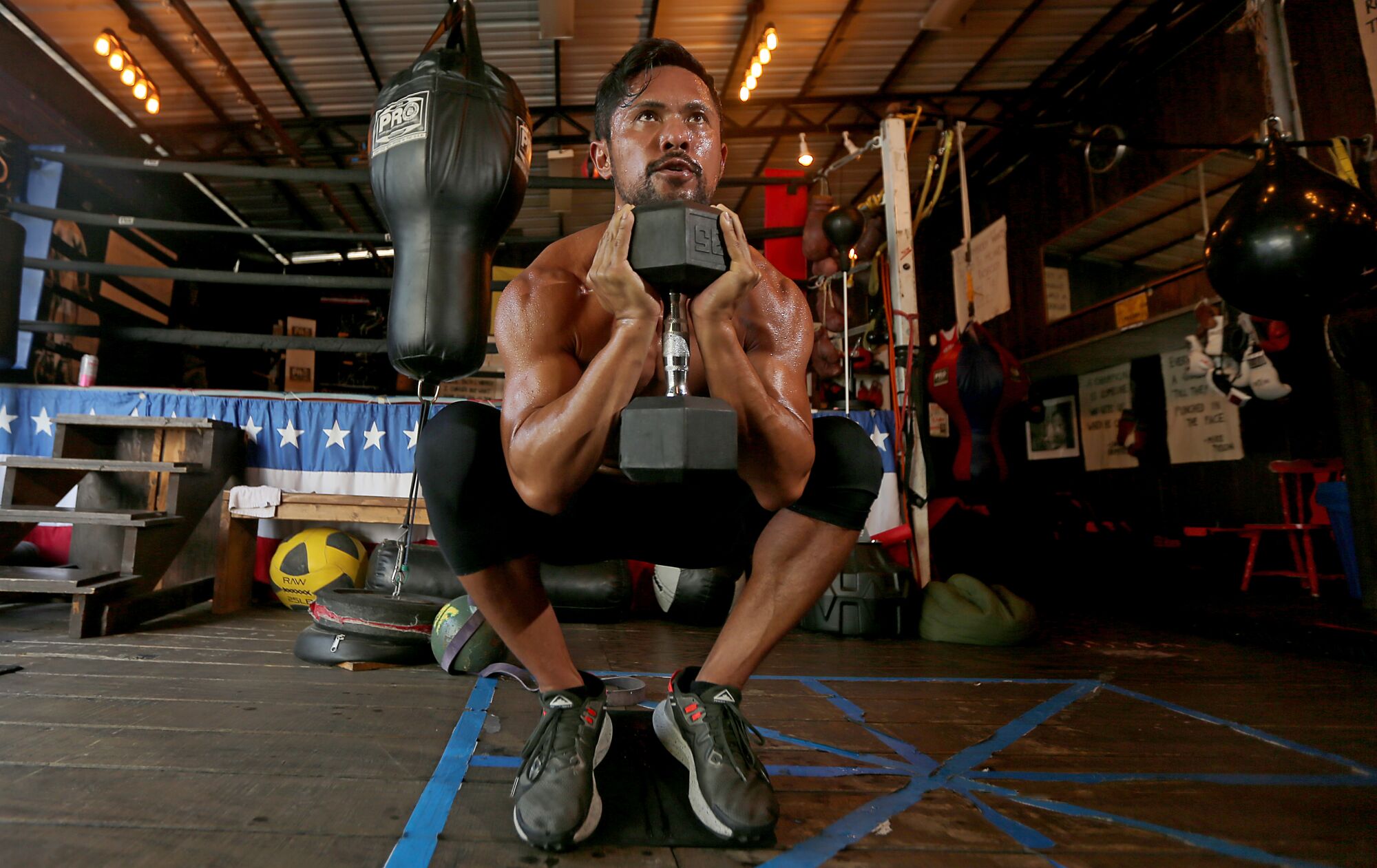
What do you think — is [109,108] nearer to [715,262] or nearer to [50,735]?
[50,735]

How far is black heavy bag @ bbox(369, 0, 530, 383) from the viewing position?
1.57 metres

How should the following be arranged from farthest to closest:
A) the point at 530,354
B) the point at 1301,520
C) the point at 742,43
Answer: the point at 742,43, the point at 1301,520, the point at 530,354

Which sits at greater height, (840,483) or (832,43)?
(832,43)

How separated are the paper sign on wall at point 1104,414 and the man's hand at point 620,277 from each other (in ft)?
22.9

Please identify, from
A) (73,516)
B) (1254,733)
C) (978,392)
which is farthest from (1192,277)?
(73,516)

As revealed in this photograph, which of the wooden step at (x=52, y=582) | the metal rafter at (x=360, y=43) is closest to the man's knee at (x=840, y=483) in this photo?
the wooden step at (x=52, y=582)

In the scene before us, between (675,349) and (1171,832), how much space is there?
95cm

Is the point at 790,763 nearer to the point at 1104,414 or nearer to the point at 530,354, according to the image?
the point at 530,354

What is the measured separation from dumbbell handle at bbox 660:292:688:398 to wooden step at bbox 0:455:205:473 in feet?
8.45

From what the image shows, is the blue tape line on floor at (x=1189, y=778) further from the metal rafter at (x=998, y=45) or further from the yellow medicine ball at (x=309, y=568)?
the metal rafter at (x=998, y=45)

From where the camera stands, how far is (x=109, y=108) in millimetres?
5785

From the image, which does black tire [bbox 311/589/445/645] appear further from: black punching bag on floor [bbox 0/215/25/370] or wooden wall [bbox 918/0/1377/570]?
wooden wall [bbox 918/0/1377/570]

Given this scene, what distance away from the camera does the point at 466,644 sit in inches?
72.4

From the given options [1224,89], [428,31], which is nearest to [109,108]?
[428,31]
